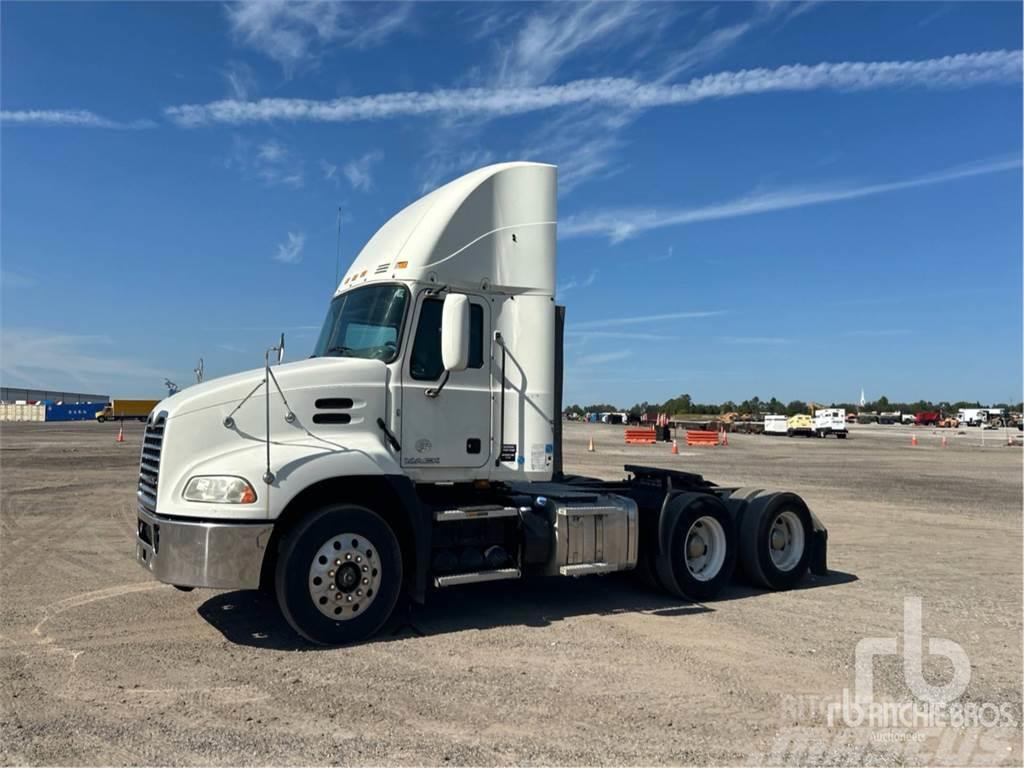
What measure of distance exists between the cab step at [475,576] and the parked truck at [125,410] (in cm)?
7835

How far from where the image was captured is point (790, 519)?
9375 mm

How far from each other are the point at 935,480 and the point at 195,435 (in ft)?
78.7

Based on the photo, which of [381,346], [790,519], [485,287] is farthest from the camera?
[790,519]

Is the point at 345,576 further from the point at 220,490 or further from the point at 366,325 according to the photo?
the point at 366,325

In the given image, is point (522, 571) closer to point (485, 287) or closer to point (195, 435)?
point (485, 287)

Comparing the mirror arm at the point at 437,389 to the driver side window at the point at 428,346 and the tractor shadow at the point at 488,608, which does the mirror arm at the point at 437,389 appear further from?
the tractor shadow at the point at 488,608

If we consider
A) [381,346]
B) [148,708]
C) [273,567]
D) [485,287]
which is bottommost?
[148,708]

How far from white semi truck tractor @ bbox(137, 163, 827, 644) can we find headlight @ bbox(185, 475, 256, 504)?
0.02 m

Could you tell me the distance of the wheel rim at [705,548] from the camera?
28.5ft

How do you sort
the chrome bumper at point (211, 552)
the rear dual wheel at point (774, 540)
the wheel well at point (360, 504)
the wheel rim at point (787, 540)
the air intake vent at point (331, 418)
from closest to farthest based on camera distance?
1. the chrome bumper at point (211, 552)
2. the wheel well at point (360, 504)
3. the air intake vent at point (331, 418)
4. the rear dual wheel at point (774, 540)
5. the wheel rim at point (787, 540)

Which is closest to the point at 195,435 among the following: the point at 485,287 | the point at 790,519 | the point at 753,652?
the point at 485,287

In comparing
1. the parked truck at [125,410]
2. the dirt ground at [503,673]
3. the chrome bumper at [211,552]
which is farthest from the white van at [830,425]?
the parked truck at [125,410]

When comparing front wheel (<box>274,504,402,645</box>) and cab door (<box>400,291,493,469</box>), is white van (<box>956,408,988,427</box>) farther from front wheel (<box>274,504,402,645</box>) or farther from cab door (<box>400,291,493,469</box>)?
front wheel (<box>274,504,402,645</box>)

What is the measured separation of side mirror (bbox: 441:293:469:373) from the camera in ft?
22.5
